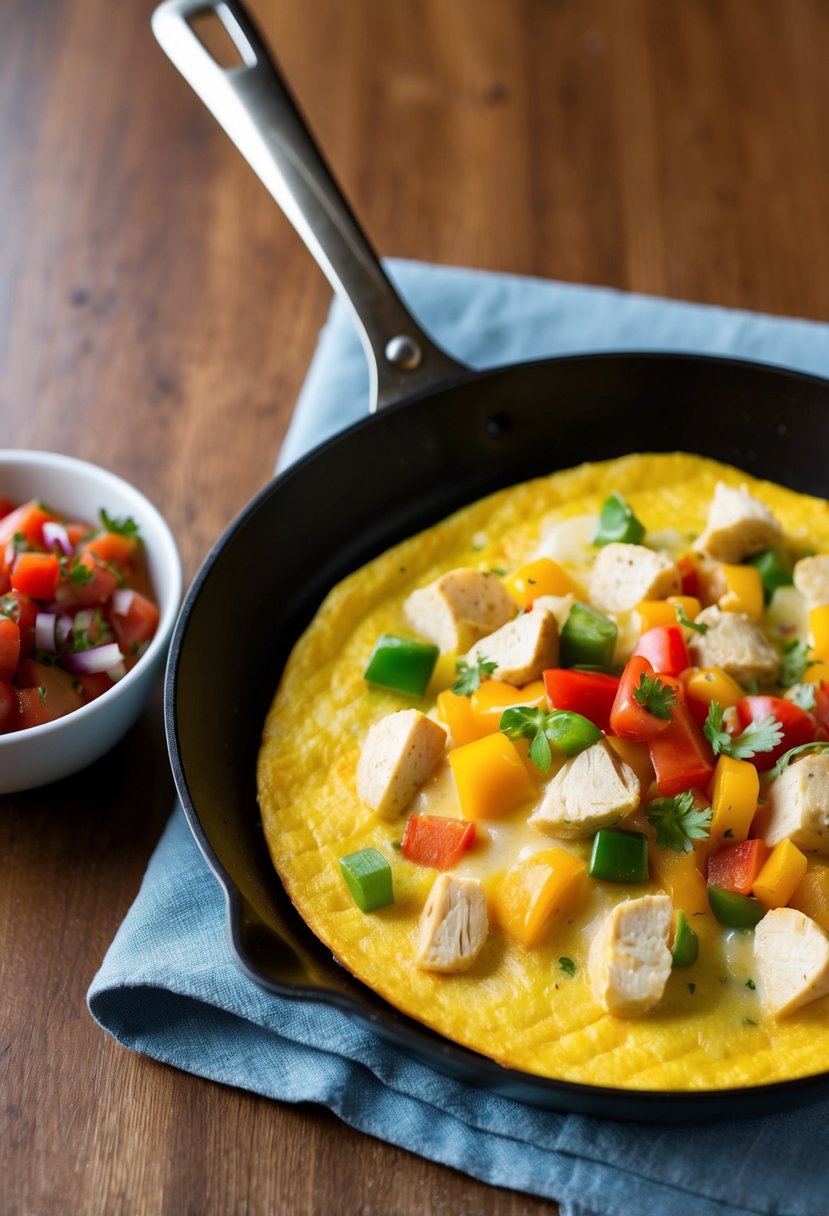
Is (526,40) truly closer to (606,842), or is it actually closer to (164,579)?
(164,579)

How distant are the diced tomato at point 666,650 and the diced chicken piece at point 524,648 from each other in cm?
27

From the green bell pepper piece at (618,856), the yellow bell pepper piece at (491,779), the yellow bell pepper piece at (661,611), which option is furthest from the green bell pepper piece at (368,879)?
the yellow bell pepper piece at (661,611)

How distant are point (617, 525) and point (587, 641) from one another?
0.61 metres

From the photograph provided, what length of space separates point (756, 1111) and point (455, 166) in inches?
187

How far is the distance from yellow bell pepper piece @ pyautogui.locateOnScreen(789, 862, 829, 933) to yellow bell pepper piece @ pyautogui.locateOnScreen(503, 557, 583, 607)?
3.88 feet

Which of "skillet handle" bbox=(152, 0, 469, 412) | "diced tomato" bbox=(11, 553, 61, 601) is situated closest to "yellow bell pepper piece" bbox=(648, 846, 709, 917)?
"skillet handle" bbox=(152, 0, 469, 412)

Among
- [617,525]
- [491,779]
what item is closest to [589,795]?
[491,779]

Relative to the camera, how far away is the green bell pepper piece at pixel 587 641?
3.70 m

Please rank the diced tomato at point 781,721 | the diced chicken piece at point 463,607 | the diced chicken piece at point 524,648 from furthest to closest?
the diced chicken piece at point 463,607
the diced chicken piece at point 524,648
the diced tomato at point 781,721

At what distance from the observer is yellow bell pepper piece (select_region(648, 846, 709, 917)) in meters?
3.29

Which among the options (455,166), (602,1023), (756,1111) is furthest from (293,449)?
(756,1111)

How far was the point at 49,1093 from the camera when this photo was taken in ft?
10.5

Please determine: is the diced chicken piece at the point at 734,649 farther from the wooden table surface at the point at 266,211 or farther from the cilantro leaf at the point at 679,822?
the wooden table surface at the point at 266,211

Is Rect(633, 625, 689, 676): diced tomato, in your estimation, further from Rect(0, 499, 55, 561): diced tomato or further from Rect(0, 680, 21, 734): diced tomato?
Rect(0, 499, 55, 561): diced tomato
